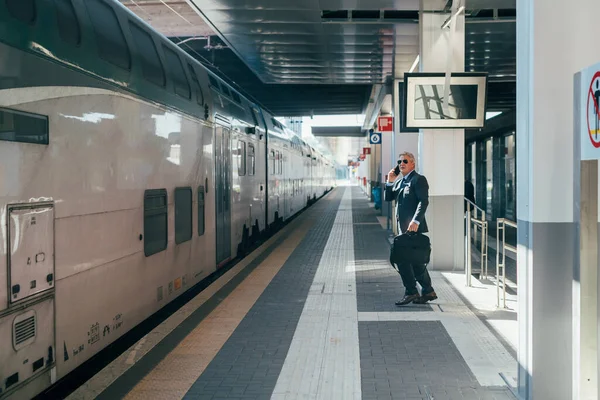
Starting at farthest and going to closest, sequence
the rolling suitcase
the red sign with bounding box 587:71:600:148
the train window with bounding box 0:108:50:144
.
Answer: the rolling suitcase → the train window with bounding box 0:108:50:144 → the red sign with bounding box 587:71:600:148

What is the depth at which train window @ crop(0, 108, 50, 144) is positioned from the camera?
11.8 feet

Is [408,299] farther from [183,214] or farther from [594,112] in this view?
[594,112]

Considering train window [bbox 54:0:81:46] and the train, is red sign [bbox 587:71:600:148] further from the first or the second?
train window [bbox 54:0:81:46]

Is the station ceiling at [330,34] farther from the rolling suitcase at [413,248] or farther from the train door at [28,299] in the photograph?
the train door at [28,299]

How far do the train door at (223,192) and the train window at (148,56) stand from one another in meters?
2.56

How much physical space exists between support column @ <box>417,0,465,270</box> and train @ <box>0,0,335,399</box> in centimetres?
374

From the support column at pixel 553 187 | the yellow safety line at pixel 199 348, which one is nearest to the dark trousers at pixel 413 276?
the yellow safety line at pixel 199 348

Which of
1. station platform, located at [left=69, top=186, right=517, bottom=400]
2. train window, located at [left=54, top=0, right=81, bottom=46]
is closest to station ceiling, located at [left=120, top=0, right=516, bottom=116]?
station platform, located at [left=69, top=186, right=517, bottom=400]

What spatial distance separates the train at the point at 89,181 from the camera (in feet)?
12.3

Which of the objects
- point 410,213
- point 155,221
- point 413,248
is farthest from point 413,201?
point 155,221

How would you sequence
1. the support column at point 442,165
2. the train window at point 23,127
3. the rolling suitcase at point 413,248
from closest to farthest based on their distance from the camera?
the train window at point 23,127
the rolling suitcase at point 413,248
the support column at point 442,165

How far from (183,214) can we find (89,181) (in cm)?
275

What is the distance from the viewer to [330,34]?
502 inches

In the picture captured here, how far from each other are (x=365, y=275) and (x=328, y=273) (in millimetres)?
630
